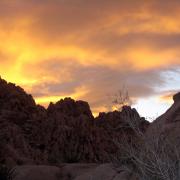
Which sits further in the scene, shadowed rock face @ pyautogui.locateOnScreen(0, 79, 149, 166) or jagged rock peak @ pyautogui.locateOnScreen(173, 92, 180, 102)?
Answer: shadowed rock face @ pyautogui.locateOnScreen(0, 79, 149, 166)

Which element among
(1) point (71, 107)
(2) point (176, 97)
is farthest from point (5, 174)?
(1) point (71, 107)

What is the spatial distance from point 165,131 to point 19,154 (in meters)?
17.4

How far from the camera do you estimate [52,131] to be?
40.1 meters

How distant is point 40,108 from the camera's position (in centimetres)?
4356

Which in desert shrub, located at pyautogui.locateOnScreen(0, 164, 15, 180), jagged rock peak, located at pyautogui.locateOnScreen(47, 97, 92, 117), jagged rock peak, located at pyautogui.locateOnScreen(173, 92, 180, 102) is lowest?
desert shrub, located at pyautogui.locateOnScreen(0, 164, 15, 180)

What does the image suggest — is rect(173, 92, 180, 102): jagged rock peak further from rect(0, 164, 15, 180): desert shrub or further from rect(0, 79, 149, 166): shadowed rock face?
rect(0, 79, 149, 166): shadowed rock face

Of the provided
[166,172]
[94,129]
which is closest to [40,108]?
[94,129]

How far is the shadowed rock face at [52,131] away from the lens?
123 feet

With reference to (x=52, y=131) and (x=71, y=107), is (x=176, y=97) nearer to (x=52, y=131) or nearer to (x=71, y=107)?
(x=52, y=131)

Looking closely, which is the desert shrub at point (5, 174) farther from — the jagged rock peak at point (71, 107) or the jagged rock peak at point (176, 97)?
the jagged rock peak at point (71, 107)

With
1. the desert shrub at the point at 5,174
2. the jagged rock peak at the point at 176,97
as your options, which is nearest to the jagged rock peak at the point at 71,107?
the desert shrub at the point at 5,174

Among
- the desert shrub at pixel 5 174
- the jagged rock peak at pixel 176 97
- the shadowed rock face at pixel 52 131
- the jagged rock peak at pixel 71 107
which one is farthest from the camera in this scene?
the jagged rock peak at pixel 71 107

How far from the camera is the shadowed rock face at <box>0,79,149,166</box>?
37.5m

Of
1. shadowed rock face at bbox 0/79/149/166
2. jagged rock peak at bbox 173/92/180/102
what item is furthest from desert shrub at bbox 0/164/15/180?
shadowed rock face at bbox 0/79/149/166
